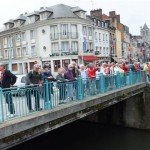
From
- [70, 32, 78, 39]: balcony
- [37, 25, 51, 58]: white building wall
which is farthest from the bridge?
[37, 25, 51, 58]: white building wall

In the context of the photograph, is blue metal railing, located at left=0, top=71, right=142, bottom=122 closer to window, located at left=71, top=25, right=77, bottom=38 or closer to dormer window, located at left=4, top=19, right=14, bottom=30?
window, located at left=71, top=25, right=77, bottom=38

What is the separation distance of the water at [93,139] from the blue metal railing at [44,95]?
160 inches

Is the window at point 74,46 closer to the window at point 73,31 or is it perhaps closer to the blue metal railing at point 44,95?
the window at point 73,31

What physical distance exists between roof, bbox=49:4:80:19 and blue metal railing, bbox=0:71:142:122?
3259 centimetres

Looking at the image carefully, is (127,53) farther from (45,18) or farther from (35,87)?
(35,87)

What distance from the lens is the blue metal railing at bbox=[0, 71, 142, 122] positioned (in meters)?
6.93

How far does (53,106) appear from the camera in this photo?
27.3 ft

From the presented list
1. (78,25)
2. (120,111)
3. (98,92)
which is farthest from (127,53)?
(98,92)

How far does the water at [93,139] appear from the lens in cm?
1421

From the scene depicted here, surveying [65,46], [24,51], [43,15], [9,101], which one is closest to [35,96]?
[9,101]

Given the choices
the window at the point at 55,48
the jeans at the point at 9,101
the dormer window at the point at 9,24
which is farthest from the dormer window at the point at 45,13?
the jeans at the point at 9,101

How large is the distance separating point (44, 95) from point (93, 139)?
330 inches

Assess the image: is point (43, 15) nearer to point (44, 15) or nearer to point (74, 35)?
point (44, 15)

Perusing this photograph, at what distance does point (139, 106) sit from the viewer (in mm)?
16547
